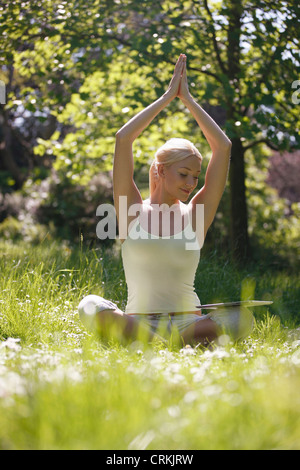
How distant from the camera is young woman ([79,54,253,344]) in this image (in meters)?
3.46

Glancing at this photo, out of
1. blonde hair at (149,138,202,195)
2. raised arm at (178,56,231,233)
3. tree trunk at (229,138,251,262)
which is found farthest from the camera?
tree trunk at (229,138,251,262)

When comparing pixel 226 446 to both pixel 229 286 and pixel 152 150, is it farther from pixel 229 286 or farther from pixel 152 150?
pixel 152 150

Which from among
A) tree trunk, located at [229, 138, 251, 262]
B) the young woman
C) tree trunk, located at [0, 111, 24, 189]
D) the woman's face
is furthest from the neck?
tree trunk, located at [0, 111, 24, 189]

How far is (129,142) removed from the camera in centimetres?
357

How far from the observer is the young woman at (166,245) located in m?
3.46

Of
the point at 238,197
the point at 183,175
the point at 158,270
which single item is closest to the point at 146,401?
the point at 158,270

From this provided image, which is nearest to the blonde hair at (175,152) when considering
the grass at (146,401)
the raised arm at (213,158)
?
the raised arm at (213,158)

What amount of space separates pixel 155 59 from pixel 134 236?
3.70 meters

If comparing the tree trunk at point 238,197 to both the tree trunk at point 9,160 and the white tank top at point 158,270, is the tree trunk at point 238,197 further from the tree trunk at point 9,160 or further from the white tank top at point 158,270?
the tree trunk at point 9,160

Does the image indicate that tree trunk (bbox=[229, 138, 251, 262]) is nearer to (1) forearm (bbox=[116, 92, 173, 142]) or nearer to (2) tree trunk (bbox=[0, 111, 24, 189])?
(1) forearm (bbox=[116, 92, 173, 142])

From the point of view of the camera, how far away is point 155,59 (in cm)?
659

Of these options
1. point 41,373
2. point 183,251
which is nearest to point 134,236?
point 183,251

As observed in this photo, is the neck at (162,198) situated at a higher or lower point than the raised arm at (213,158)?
lower

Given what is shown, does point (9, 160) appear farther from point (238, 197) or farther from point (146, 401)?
point (146, 401)
